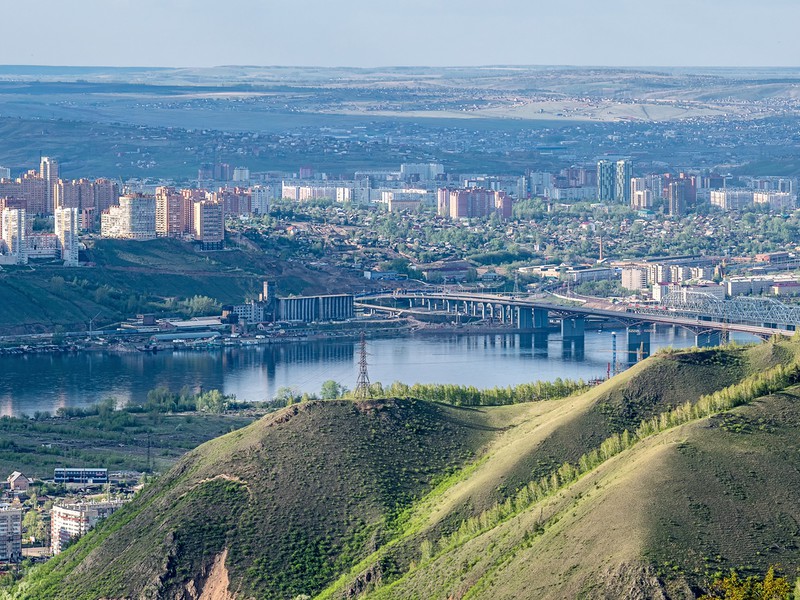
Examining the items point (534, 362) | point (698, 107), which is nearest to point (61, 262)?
point (534, 362)

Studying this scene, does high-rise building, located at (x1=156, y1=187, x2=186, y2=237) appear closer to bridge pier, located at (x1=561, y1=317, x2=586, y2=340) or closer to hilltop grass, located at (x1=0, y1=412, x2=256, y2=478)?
bridge pier, located at (x1=561, y1=317, x2=586, y2=340)

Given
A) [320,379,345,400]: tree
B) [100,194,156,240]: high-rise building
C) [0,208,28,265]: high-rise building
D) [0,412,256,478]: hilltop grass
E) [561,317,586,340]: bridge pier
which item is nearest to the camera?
[0,412,256,478]: hilltop grass

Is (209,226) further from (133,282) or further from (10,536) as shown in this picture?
(10,536)

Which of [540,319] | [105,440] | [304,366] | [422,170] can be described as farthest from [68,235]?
[422,170]

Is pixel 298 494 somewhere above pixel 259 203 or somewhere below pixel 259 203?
below

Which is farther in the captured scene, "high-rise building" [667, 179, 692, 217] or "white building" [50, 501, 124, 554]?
→ "high-rise building" [667, 179, 692, 217]

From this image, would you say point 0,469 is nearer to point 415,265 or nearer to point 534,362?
point 534,362

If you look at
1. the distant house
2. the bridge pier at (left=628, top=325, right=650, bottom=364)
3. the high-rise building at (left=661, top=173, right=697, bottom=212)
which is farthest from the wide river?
the high-rise building at (left=661, top=173, right=697, bottom=212)
